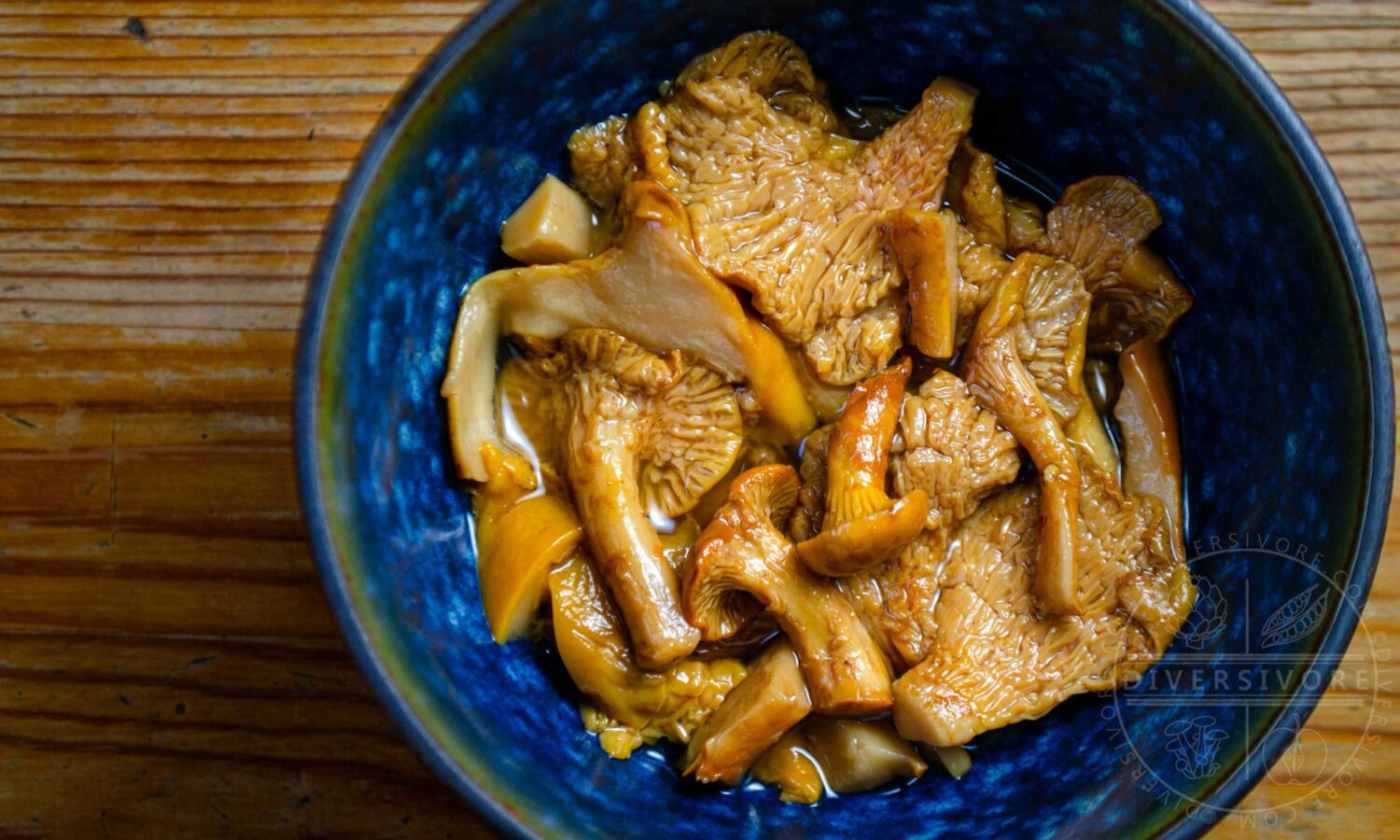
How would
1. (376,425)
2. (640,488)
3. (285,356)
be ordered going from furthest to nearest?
1. (285,356)
2. (640,488)
3. (376,425)

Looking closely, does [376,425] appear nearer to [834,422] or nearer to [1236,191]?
[834,422]

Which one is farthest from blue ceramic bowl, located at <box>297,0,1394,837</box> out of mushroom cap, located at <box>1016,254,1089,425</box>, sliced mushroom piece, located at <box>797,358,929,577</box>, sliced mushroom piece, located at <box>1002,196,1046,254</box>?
sliced mushroom piece, located at <box>797,358,929,577</box>

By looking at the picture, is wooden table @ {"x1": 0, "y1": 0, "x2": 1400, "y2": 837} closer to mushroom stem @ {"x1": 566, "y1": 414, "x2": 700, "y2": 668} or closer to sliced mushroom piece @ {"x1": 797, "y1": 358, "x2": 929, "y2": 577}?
mushroom stem @ {"x1": 566, "y1": 414, "x2": 700, "y2": 668}

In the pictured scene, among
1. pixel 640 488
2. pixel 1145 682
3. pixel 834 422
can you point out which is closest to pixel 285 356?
pixel 640 488

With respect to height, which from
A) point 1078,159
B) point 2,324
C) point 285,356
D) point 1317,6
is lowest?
point 2,324

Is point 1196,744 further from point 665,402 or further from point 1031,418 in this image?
point 665,402

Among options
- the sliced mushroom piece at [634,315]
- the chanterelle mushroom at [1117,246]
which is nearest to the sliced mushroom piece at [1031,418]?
the chanterelle mushroom at [1117,246]

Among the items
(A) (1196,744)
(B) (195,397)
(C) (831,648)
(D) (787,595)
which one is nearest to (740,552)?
(D) (787,595)
